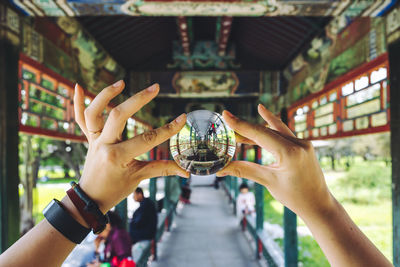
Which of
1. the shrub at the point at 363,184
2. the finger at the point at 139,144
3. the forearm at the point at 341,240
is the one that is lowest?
the shrub at the point at 363,184

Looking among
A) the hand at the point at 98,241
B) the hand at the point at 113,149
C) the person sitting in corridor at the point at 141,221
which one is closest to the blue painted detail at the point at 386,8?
the hand at the point at 113,149

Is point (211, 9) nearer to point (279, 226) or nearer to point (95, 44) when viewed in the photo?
point (95, 44)

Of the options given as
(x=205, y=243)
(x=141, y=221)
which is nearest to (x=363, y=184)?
(x=205, y=243)

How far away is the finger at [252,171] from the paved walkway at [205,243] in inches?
175

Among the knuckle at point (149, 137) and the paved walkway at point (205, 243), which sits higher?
the knuckle at point (149, 137)

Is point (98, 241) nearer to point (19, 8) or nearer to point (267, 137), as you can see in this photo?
point (19, 8)

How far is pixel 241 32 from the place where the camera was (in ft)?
16.9

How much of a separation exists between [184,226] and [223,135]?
6736 millimetres

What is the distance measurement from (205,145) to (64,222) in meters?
0.67

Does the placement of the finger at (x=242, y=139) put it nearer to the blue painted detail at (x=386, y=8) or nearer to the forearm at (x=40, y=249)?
the forearm at (x=40, y=249)

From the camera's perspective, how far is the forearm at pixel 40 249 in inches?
27.0

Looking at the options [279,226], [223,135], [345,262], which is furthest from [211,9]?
[279,226]

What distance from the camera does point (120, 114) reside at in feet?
2.83

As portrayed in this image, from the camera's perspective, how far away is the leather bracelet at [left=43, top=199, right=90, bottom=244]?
0.74 metres
